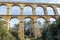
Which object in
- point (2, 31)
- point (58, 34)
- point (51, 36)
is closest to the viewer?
point (58, 34)

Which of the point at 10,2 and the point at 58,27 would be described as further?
the point at 10,2

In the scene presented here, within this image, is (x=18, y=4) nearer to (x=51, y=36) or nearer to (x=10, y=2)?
(x=10, y=2)

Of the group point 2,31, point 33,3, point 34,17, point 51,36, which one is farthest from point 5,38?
point 33,3

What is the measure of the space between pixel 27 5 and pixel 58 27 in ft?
66.3

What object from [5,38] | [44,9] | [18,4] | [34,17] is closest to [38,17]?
[34,17]

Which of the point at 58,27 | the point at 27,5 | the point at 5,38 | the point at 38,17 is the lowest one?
the point at 5,38

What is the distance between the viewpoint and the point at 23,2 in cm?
3231

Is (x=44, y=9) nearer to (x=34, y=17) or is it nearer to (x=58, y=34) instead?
(x=34, y=17)

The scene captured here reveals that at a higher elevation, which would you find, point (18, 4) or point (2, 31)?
point (18, 4)

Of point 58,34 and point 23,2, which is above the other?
point 23,2

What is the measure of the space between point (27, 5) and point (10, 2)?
3752mm

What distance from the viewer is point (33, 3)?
32.6 metres

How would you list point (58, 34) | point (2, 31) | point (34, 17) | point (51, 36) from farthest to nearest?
1. point (34, 17)
2. point (2, 31)
3. point (51, 36)
4. point (58, 34)

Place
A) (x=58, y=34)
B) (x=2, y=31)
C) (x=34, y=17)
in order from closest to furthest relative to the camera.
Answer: (x=58, y=34) → (x=2, y=31) → (x=34, y=17)
